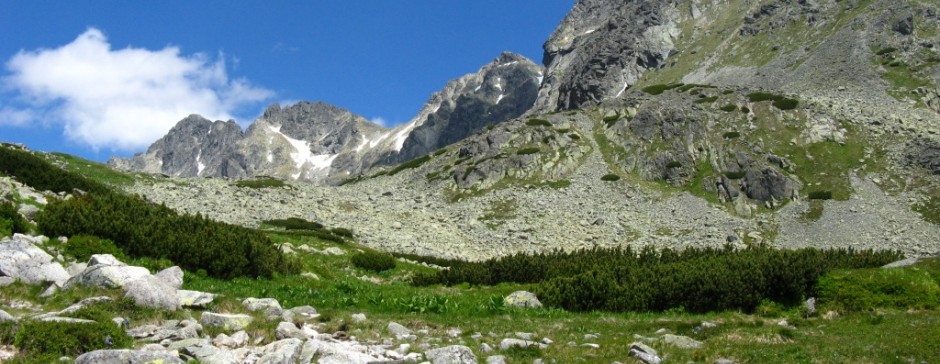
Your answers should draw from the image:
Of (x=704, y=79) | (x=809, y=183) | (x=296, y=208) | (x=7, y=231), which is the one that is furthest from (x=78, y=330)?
(x=704, y=79)

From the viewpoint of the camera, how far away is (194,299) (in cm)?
1317

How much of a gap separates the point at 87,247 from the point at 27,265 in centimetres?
479

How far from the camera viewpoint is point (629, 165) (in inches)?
3142

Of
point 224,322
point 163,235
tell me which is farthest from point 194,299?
point 163,235

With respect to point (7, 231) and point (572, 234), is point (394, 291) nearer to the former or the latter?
point (7, 231)

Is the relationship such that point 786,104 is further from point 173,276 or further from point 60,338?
point 60,338

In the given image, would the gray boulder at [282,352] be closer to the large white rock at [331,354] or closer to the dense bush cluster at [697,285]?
the large white rock at [331,354]

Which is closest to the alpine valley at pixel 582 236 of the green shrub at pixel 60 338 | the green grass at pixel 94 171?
the green shrub at pixel 60 338

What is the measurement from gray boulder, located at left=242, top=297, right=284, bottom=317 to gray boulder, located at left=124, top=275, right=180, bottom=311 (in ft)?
4.62

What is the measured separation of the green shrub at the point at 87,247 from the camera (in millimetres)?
17875

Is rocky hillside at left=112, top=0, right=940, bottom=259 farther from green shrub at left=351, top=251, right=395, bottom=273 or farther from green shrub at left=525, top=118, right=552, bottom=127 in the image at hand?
green shrub at left=351, top=251, right=395, bottom=273

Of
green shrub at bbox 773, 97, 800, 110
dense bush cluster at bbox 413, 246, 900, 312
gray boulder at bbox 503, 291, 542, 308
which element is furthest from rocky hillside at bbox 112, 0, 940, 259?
dense bush cluster at bbox 413, 246, 900, 312

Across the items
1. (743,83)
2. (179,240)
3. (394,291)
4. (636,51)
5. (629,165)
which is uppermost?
(636,51)

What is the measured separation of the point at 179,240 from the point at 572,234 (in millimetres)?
43313
